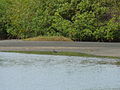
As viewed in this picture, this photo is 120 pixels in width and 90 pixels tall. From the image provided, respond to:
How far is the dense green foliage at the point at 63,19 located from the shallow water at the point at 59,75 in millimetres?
13328

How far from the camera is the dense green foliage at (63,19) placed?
98.0 ft

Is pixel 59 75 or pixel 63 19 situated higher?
pixel 63 19

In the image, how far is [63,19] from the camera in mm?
31312

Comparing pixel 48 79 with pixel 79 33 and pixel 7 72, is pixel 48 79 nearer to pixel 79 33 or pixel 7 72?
pixel 7 72

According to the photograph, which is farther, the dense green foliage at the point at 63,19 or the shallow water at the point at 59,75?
the dense green foliage at the point at 63,19

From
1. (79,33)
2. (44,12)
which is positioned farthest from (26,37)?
(79,33)

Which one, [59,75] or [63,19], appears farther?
[63,19]

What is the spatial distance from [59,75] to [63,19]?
63.2ft

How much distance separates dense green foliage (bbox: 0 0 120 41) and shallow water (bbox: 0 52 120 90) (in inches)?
525

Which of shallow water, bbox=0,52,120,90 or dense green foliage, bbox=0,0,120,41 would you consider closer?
shallow water, bbox=0,52,120,90

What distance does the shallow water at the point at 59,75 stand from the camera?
10.4m

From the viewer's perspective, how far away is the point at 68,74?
12531 millimetres

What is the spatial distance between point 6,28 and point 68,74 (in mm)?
22566

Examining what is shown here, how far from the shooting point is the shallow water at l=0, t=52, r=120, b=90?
34.1ft
